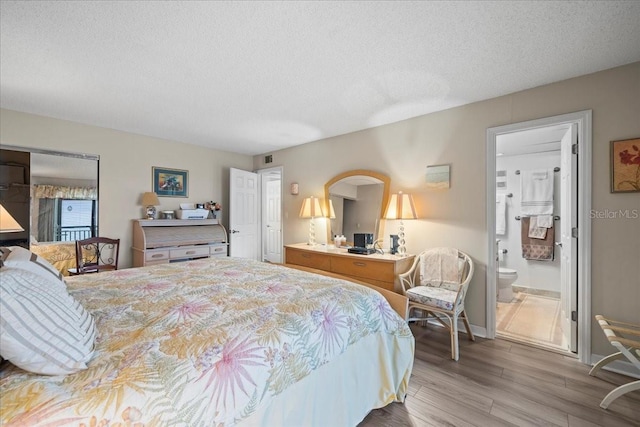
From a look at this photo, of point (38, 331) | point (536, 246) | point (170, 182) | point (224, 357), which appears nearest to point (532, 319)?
point (536, 246)

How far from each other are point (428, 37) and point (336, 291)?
1766mm

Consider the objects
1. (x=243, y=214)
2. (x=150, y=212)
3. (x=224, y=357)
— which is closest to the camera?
(x=224, y=357)

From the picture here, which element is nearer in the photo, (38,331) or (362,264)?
(38,331)

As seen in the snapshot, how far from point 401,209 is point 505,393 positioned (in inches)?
72.0

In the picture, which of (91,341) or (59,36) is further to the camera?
(59,36)

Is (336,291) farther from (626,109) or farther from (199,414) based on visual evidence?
(626,109)

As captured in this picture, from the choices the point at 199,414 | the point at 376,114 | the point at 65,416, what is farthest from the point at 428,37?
the point at 65,416

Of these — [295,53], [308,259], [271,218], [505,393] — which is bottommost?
[505,393]

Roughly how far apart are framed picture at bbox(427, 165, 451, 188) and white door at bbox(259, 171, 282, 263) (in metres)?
2.96

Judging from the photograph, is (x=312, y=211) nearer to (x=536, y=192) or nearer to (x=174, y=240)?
(x=174, y=240)

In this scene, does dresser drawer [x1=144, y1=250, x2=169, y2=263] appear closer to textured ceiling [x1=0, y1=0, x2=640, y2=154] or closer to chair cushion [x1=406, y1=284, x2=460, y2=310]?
textured ceiling [x1=0, y1=0, x2=640, y2=154]

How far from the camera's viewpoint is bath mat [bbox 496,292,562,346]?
2.78 m

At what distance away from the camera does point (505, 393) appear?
1.90 metres

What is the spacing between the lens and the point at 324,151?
167 inches
